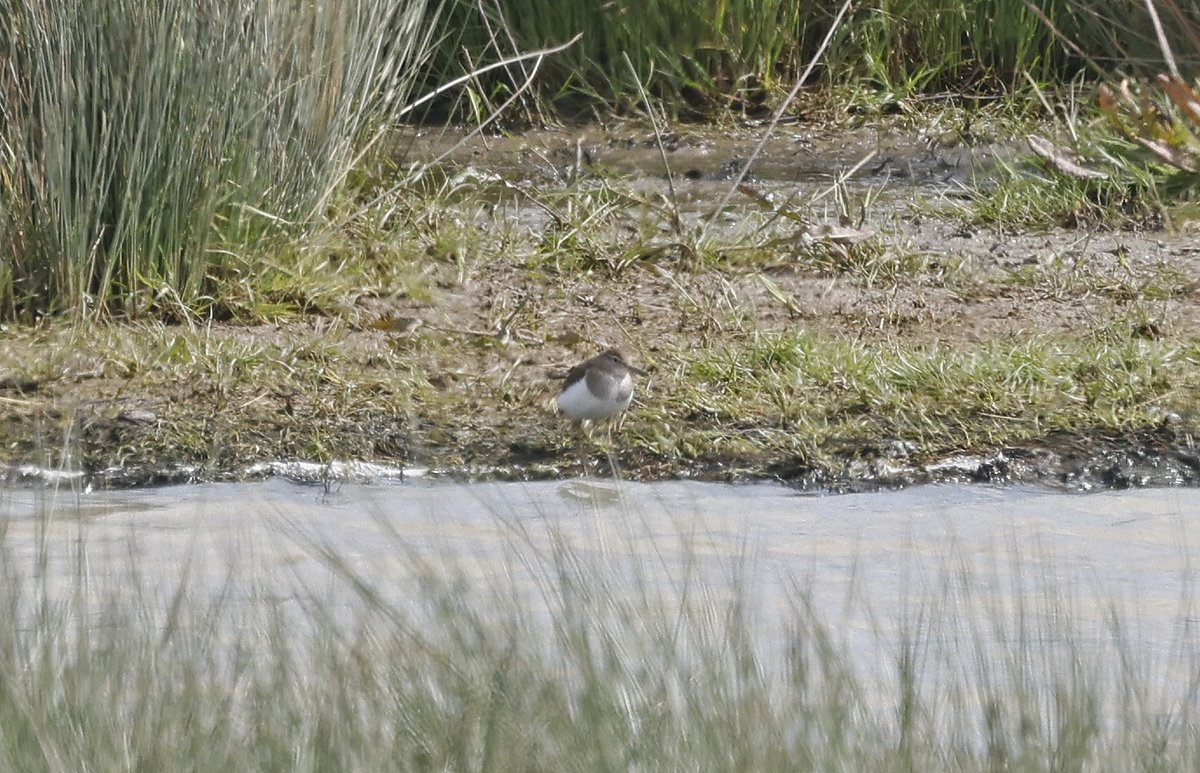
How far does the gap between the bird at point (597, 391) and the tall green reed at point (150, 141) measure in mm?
1455

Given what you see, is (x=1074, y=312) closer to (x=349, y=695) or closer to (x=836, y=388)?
(x=836, y=388)

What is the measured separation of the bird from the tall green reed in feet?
4.77

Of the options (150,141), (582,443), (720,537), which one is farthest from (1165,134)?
(150,141)

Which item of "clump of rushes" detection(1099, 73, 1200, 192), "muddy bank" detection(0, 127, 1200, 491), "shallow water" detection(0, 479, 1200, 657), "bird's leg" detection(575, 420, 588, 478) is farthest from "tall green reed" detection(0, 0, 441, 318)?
"clump of rushes" detection(1099, 73, 1200, 192)

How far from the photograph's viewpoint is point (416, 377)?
215 inches

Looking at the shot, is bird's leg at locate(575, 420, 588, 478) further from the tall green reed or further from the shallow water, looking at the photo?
the tall green reed

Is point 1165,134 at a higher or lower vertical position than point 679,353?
higher

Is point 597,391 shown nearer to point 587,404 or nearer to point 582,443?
point 587,404

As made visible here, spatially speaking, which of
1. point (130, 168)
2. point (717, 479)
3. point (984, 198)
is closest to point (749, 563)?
point (717, 479)

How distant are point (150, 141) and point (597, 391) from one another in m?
1.64

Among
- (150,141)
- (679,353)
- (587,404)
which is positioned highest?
(150,141)

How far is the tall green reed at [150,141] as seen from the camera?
539cm

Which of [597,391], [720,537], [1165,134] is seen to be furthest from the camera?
[1165,134]

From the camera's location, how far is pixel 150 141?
550 cm
